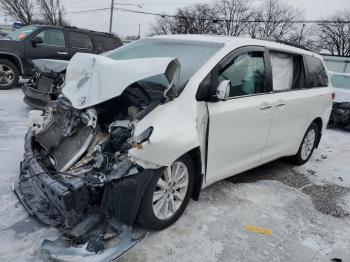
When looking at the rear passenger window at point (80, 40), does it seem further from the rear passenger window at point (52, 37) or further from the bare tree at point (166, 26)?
the bare tree at point (166, 26)

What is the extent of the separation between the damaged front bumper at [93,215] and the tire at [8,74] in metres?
6.98

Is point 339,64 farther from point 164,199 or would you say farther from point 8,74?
point 164,199

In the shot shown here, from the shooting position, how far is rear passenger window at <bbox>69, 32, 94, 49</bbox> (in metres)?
9.80

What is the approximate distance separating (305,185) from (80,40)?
294 inches

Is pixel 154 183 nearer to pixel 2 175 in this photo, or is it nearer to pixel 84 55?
pixel 84 55

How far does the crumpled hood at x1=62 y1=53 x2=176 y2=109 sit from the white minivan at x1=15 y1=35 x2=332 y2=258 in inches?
0.4

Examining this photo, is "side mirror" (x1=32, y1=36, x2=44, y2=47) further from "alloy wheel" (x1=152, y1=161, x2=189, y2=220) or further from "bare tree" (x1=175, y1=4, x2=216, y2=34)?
"bare tree" (x1=175, y1=4, x2=216, y2=34)

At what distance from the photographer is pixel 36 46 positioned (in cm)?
919

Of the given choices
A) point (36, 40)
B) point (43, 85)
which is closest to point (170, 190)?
point (43, 85)

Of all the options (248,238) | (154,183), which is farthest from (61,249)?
(248,238)

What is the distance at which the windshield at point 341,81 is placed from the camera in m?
10.2

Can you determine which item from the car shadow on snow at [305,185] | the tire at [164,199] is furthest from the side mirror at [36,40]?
the tire at [164,199]

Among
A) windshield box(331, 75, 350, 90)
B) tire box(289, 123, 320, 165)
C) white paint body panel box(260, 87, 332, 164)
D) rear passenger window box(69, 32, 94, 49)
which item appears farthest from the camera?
windshield box(331, 75, 350, 90)

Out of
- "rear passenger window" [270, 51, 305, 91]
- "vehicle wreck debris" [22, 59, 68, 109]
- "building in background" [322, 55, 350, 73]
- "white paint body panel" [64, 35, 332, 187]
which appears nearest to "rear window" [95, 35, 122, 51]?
"vehicle wreck debris" [22, 59, 68, 109]
